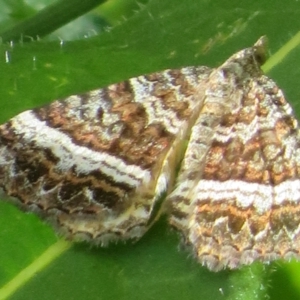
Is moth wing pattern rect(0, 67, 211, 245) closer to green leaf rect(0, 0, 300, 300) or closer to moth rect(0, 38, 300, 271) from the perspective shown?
moth rect(0, 38, 300, 271)

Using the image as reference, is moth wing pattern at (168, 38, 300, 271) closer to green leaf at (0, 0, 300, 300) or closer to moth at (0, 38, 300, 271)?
moth at (0, 38, 300, 271)

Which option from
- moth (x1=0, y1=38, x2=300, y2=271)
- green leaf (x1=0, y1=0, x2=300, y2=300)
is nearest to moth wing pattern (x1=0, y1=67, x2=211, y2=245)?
moth (x1=0, y1=38, x2=300, y2=271)

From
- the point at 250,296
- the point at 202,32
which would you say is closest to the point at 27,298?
the point at 250,296

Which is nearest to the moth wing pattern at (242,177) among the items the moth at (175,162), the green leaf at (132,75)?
the moth at (175,162)

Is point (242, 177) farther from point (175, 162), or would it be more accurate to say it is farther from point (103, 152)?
point (103, 152)

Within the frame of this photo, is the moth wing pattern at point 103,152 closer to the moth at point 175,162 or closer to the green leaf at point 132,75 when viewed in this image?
the moth at point 175,162

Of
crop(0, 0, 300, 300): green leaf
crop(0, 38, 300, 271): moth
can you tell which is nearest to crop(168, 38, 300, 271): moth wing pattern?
crop(0, 38, 300, 271): moth

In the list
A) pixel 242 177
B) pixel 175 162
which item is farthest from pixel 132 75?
pixel 242 177
